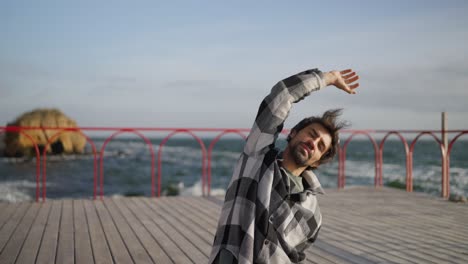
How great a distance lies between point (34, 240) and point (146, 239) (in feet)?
3.18

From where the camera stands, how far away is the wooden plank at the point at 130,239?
12.0 ft

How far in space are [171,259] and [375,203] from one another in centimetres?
370

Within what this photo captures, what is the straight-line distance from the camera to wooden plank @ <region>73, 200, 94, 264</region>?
12.0 feet

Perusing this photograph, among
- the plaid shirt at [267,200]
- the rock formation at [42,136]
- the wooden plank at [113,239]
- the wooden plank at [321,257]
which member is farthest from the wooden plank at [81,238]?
the rock formation at [42,136]

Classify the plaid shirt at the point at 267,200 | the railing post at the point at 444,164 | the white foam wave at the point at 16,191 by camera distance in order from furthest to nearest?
the white foam wave at the point at 16,191
the railing post at the point at 444,164
the plaid shirt at the point at 267,200

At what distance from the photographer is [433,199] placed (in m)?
6.90

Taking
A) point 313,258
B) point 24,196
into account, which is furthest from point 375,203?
point 24,196

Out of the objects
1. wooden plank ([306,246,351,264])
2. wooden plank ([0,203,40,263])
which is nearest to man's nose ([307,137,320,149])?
wooden plank ([306,246,351,264])

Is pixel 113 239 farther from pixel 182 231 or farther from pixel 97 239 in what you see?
pixel 182 231

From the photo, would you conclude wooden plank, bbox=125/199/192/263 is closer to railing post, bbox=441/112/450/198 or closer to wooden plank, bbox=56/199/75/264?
wooden plank, bbox=56/199/75/264

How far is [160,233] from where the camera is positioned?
14.7 feet

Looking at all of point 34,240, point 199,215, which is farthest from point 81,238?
point 199,215

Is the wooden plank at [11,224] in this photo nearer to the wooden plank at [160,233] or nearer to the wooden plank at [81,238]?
the wooden plank at [81,238]

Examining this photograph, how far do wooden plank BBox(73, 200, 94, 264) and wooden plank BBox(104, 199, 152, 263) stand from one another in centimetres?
30
